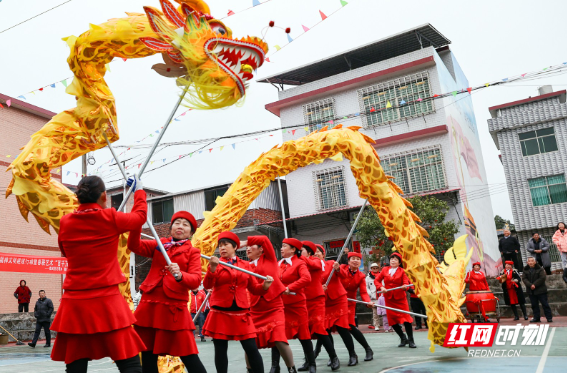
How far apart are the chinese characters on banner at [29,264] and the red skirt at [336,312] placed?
352 inches

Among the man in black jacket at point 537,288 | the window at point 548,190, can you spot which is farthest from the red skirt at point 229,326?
the window at point 548,190

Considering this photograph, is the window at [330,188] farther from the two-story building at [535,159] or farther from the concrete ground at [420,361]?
the concrete ground at [420,361]

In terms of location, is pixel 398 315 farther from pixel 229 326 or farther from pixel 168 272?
pixel 168 272

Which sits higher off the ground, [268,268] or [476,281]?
[268,268]

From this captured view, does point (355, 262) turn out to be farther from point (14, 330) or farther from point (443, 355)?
point (14, 330)

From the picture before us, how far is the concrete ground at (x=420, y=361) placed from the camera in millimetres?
5012

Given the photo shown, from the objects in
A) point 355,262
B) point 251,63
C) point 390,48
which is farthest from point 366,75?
point 251,63

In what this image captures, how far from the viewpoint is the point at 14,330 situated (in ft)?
41.9

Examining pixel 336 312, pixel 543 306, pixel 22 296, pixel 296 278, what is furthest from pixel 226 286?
pixel 22 296

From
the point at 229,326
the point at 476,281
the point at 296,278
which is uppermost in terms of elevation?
the point at 296,278

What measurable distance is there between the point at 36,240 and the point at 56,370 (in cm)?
1113

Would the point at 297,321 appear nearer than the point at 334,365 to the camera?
Yes

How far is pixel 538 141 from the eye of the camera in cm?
1731

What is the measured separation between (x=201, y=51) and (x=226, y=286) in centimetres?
193
